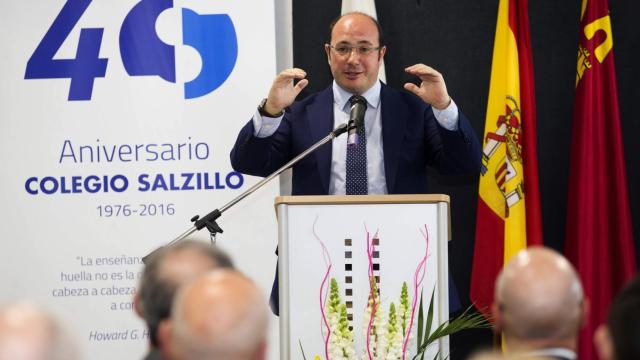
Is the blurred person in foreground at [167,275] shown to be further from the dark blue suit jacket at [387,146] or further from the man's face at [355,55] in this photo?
the man's face at [355,55]

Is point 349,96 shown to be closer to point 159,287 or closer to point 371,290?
point 371,290

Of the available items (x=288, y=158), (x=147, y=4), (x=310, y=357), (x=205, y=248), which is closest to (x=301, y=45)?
(x=147, y=4)

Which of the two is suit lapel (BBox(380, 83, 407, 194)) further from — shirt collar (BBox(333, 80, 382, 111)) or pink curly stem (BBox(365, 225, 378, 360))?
pink curly stem (BBox(365, 225, 378, 360))

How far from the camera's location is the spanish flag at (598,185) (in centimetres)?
535

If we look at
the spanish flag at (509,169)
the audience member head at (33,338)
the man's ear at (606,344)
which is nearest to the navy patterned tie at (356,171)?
the spanish flag at (509,169)

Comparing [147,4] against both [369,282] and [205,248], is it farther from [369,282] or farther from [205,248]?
[205,248]

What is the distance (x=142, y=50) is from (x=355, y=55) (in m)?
1.50

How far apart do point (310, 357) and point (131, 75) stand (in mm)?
2465

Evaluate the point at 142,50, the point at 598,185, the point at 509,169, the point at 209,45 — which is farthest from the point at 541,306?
the point at 142,50

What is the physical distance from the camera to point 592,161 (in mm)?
5410

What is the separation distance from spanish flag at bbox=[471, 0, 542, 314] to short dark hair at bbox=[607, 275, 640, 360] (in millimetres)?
3663

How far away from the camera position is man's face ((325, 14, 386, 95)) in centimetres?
456

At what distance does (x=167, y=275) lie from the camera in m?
2.17

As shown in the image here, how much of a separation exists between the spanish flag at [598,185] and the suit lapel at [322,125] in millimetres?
1653
